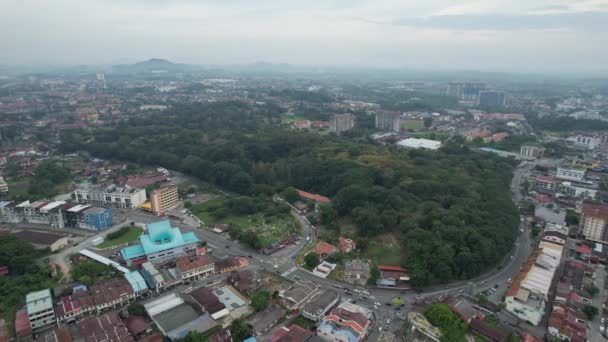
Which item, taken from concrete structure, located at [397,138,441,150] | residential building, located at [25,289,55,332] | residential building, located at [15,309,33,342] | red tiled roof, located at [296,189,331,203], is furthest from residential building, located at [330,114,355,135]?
residential building, located at [15,309,33,342]

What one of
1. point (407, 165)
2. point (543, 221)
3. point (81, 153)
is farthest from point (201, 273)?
point (81, 153)

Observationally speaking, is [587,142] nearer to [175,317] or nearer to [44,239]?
[175,317]

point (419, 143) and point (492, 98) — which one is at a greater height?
point (492, 98)

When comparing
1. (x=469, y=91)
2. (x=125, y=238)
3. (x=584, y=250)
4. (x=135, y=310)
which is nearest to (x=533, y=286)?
(x=584, y=250)

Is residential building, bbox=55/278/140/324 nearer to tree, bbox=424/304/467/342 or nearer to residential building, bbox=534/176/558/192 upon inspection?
tree, bbox=424/304/467/342

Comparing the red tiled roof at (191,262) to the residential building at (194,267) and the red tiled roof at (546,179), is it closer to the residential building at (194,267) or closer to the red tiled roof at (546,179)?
the residential building at (194,267)

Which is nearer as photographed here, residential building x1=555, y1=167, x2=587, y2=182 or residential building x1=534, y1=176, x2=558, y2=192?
residential building x1=534, y1=176, x2=558, y2=192
